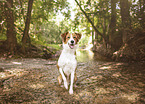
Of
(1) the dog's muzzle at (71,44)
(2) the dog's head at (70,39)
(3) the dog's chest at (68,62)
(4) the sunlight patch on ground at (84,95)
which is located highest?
(2) the dog's head at (70,39)

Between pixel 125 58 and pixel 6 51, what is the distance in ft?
41.8

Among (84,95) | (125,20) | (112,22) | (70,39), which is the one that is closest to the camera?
(70,39)

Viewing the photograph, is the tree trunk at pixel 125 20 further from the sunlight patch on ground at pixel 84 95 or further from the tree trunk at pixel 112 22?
the sunlight patch on ground at pixel 84 95

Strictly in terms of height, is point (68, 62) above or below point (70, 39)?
below

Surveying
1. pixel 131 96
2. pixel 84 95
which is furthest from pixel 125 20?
pixel 84 95

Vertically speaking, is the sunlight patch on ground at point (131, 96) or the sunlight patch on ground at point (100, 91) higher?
the sunlight patch on ground at point (131, 96)

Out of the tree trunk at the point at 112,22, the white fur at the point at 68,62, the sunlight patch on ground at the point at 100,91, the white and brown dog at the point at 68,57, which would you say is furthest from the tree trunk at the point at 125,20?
the white fur at the point at 68,62

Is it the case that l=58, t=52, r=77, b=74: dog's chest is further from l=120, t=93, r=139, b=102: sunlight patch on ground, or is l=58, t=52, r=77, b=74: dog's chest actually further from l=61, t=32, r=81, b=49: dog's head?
l=120, t=93, r=139, b=102: sunlight patch on ground

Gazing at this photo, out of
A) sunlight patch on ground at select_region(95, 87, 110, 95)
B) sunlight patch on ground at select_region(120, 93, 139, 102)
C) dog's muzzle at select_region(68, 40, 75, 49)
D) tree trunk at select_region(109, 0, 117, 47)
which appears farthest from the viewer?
tree trunk at select_region(109, 0, 117, 47)

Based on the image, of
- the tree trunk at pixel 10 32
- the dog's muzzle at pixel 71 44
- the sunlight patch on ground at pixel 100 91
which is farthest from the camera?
the tree trunk at pixel 10 32

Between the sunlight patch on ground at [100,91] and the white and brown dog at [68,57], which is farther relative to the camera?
the sunlight patch on ground at [100,91]

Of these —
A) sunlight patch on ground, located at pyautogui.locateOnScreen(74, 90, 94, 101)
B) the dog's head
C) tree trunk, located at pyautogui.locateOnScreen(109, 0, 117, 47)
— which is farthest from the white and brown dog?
tree trunk, located at pyautogui.locateOnScreen(109, 0, 117, 47)

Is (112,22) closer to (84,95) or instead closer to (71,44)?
(71,44)

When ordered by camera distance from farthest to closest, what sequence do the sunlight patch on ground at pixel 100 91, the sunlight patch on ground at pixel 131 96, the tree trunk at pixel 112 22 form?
the tree trunk at pixel 112 22 → the sunlight patch on ground at pixel 100 91 → the sunlight patch on ground at pixel 131 96
